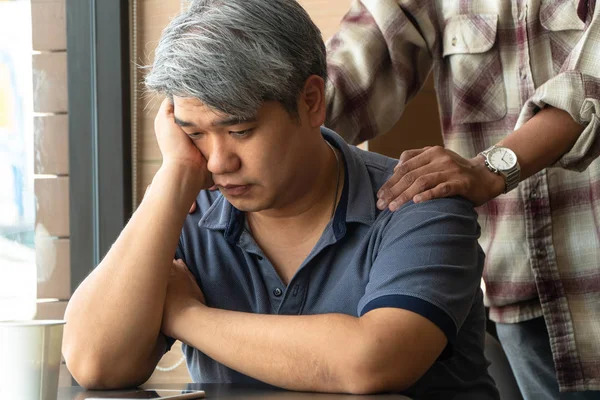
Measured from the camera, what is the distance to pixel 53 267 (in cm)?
259

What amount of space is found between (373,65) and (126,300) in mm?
763

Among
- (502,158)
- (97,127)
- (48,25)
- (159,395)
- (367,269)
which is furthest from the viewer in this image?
(97,127)

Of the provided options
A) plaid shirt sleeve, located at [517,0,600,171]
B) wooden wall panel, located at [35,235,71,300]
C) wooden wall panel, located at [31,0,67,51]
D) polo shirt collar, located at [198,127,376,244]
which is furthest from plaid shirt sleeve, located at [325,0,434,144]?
wooden wall panel, located at [35,235,71,300]

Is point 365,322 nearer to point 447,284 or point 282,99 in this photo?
point 447,284

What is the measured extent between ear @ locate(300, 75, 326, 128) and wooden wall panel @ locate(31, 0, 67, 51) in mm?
1171

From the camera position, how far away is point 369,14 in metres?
1.95

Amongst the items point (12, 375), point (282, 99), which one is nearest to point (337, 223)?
point (282, 99)

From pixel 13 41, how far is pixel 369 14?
3.27 feet

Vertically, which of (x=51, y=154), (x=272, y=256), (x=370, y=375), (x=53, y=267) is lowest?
(x=53, y=267)

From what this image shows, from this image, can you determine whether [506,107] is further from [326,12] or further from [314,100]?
[326,12]

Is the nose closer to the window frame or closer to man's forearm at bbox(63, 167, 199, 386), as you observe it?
man's forearm at bbox(63, 167, 199, 386)

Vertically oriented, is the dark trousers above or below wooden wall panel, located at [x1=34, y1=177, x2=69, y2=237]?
A: below

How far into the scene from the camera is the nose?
1474 mm

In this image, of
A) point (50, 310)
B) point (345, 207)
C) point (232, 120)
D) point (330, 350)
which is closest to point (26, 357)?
point (330, 350)
